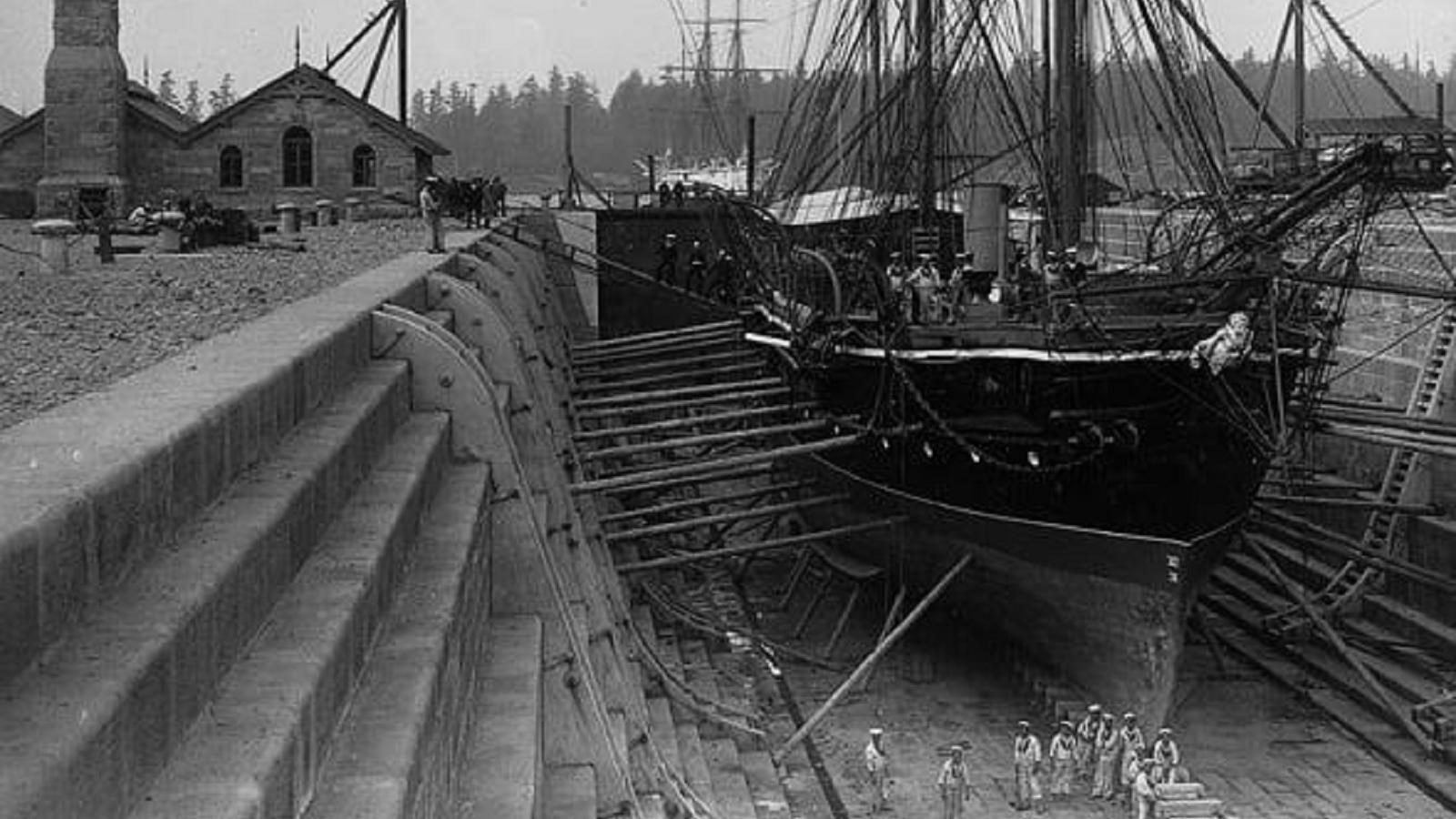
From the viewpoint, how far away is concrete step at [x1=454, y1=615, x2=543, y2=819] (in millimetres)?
5859

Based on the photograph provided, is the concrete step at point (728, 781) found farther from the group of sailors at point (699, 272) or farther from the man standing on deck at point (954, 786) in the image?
the group of sailors at point (699, 272)

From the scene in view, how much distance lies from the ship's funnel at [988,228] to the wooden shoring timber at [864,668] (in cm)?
601

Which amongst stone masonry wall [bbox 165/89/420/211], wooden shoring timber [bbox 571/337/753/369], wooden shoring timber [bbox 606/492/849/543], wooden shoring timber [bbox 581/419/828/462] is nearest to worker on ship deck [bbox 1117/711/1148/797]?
wooden shoring timber [bbox 606/492/849/543]

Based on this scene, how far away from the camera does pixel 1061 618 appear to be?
1681 centimetres

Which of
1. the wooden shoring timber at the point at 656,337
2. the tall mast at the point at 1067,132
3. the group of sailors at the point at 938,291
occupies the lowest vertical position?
the wooden shoring timber at the point at 656,337

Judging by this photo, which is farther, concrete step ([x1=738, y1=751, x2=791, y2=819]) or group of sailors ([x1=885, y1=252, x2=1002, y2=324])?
group of sailors ([x1=885, y1=252, x2=1002, y2=324])

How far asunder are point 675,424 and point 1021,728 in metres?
5.55

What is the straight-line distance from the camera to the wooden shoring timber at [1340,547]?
17.3 meters

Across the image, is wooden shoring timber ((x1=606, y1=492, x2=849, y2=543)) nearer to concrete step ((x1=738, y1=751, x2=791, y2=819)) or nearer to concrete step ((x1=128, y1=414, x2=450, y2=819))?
concrete step ((x1=738, y1=751, x2=791, y2=819))

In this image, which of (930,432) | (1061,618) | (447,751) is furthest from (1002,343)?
(447,751)

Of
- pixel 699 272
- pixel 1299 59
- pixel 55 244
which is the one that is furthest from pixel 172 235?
pixel 1299 59

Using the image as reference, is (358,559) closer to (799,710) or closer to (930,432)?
(799,710)

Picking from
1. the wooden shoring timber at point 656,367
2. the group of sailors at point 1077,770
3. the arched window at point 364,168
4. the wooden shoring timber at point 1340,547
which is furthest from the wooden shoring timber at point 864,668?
the arched window at point 364,168

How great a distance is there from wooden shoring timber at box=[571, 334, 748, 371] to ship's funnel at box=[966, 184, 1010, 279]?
5.23m
